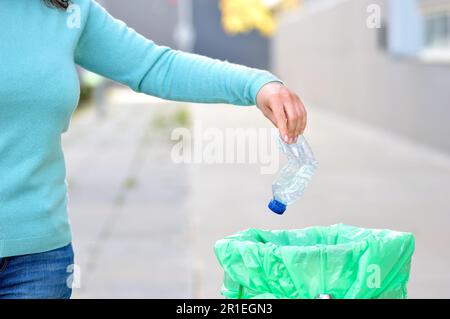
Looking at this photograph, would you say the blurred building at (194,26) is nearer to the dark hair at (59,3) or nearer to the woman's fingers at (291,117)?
the dark hair at (59,3)

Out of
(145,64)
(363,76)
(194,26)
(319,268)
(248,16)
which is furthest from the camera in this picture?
(194,26)

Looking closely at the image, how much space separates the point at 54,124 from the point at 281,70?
A: 101ft

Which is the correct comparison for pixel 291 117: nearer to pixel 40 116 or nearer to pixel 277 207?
pixel 277 207

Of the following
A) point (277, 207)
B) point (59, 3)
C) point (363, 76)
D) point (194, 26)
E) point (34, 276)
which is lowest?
point (34, 276)

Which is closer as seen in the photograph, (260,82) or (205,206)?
(260,82)

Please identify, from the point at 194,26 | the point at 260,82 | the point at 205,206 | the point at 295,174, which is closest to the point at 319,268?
the point at 295,174

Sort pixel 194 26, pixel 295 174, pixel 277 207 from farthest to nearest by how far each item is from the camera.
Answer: pixel 194 26 < pixel 295 174 < pixel 277 207

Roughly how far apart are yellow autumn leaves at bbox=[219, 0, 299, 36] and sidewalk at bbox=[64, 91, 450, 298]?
76.6 feet

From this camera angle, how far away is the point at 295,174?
228cm

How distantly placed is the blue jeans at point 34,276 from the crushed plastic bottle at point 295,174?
580 mm

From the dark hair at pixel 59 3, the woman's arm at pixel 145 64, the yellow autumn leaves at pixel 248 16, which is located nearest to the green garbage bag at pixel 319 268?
the woman's arm at pixel 145 64

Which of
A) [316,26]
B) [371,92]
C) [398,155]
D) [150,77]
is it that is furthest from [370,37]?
[150,77]

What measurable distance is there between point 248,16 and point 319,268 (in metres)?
38.2
